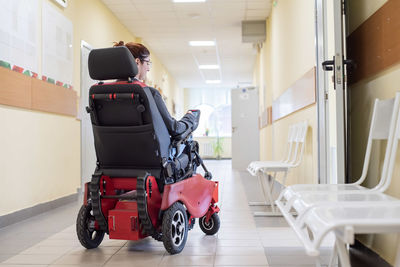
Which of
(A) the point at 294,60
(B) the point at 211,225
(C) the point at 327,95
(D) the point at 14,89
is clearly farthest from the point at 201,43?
(C) the point at 327,95

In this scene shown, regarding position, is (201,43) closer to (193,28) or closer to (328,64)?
(193,28)

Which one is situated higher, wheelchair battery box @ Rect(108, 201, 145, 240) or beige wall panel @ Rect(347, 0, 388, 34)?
beige wall panel @ Rect(347, 0, 388, 34)

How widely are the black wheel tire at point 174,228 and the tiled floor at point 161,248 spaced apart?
0.20 ft

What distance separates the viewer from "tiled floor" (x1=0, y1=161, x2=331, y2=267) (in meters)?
2.33

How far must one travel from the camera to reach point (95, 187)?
2424 millimetres

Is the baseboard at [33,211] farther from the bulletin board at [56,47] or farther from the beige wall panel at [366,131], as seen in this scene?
the beige wall panel at [366,131]

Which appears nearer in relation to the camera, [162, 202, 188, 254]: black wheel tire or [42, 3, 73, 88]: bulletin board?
[162, 202, 188, 254]: black wheel tire

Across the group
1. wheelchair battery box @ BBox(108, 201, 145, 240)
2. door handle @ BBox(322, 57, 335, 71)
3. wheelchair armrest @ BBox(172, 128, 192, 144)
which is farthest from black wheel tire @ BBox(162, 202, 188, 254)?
door handle @ BBox(322, 57, 335, 71)

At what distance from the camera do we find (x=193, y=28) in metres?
8.21

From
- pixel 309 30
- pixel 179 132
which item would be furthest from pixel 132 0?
pixel 179 132

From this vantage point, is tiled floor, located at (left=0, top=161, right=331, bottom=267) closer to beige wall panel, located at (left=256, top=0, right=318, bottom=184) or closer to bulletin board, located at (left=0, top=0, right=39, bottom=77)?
beige wall panel, located at (left=256, top=0, right=318, bottom=184)

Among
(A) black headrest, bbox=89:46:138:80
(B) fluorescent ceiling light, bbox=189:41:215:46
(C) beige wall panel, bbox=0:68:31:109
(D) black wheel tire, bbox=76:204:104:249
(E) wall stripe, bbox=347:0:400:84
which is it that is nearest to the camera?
(E) wall stripe, bbox=347:0:400:84

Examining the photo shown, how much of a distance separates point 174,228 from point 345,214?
4.87 ft

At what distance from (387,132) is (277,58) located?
450 centimetres
